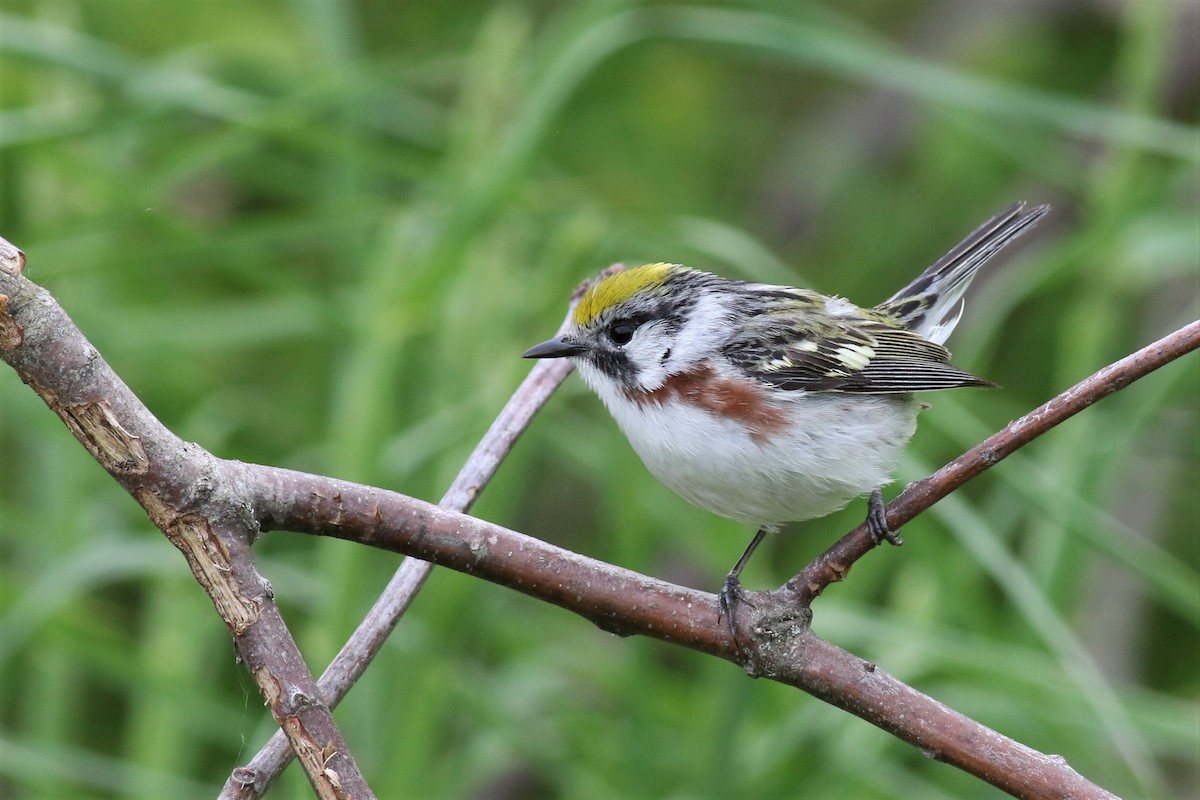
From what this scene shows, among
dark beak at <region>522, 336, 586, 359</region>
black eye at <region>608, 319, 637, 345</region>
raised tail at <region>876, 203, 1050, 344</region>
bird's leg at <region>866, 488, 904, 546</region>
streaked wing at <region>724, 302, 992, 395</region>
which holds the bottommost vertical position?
bird's leg at <region>866, 488, 904, 546</region>

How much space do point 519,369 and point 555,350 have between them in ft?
3.23

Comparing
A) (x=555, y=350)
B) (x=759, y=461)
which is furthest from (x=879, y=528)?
(x=555, y=350)

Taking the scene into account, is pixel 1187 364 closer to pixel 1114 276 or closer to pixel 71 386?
pixel 1114 276

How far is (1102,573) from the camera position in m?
4.04

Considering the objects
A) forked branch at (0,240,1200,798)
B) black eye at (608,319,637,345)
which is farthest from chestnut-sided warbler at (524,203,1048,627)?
forked branch at (0,240,1200,798)

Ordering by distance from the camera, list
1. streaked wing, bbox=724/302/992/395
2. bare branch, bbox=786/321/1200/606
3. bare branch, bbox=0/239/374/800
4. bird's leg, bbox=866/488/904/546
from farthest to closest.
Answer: streaked wing, bbox=724/302/992/395, bird's leg, bbox=866/488/904/546, bare branch, bbox=786/321/1200/606, bare branch, bbox=0/239/374/800

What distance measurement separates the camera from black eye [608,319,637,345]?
251 centimetres

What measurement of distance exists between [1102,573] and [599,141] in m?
2.18

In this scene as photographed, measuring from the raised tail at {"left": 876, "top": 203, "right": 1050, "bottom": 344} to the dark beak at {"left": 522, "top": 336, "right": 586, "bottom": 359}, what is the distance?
86cm

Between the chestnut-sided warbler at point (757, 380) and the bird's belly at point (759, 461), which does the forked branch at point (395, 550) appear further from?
the bird's belly at point (759, 461)

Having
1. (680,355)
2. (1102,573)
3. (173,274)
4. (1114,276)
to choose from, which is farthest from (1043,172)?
(173,274)

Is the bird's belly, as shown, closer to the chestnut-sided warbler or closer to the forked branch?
the chestnut-sided warbler

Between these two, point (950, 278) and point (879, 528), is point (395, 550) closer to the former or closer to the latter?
point (879, 528)

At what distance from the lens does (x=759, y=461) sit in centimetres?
223
